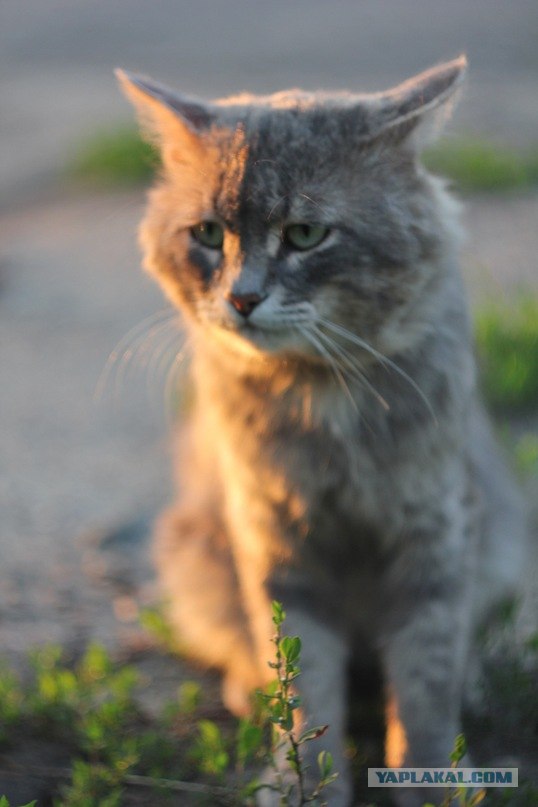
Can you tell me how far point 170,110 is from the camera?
7.75 ft

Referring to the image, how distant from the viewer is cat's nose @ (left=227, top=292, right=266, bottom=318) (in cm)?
212

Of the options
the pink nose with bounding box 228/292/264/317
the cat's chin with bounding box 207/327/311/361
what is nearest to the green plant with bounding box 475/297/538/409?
the cat's chin with bounding box 207/327/311/361

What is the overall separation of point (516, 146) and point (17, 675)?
5.15m

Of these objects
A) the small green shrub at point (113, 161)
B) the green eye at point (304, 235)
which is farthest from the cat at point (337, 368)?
the small green shrub at point (113, 161)

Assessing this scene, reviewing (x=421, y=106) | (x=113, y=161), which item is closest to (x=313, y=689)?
(x=421, y=106)

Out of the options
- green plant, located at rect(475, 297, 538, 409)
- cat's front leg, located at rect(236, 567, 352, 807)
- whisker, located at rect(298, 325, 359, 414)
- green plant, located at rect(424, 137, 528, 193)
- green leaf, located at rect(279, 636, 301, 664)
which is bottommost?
green leaf, located at rect(279, 636, 301, 664)

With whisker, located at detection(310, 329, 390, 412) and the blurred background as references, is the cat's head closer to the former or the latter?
whisker, located at detection(310, 329, 390, 412)

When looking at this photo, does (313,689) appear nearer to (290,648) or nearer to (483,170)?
(290,648)

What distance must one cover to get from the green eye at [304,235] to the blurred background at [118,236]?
0.55m

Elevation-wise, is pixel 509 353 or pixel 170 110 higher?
pixel 509 353

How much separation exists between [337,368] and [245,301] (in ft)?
1.02

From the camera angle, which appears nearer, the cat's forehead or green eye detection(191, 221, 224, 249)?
the cat's forehead

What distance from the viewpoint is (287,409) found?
7.92 ft

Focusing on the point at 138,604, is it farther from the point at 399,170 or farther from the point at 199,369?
the point at 399,170
